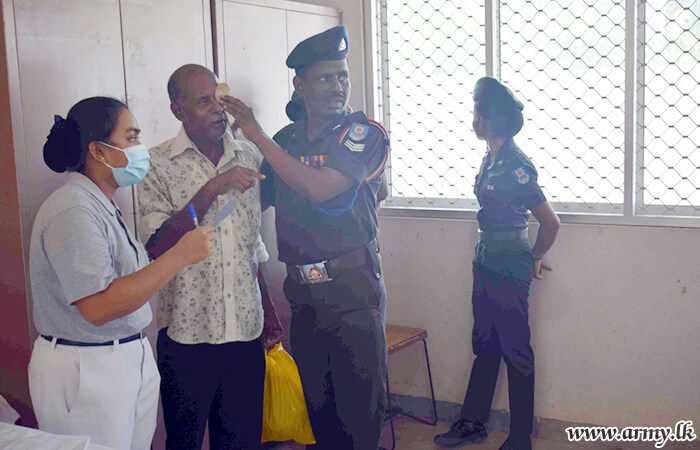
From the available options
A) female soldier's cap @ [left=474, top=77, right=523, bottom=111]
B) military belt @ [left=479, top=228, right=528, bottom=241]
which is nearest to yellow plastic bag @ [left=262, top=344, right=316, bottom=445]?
military belt @ [left=479, top=228, right=528, bottom=241]

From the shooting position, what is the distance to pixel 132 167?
5.83 ft

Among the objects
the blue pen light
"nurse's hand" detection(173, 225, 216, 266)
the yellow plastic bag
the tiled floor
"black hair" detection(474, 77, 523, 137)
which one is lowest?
the tiled floor

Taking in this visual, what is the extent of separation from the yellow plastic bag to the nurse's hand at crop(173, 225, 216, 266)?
3.64 ft

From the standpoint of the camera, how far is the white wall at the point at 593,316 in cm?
292

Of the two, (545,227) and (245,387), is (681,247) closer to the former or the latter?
(545,227)

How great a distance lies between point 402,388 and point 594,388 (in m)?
1.01

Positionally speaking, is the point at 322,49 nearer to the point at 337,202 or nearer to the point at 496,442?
the point at 337,202

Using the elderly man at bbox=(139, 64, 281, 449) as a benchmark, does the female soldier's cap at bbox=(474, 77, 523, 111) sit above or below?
above

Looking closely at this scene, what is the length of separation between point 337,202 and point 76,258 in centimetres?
78

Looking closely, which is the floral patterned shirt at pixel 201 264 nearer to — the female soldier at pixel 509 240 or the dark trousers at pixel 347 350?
the dark trousers at pixel 347 350

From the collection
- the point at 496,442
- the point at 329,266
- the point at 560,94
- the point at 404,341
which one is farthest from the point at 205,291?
the point at 560,94

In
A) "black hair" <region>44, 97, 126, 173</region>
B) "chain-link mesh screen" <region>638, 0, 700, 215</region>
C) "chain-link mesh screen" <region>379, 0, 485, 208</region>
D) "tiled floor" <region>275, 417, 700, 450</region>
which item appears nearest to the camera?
"black hair" <region>44, 97, 126, 173</region>

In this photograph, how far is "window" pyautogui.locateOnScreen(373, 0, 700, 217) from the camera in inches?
115

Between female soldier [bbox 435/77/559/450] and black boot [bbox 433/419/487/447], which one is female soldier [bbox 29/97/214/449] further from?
black boot [bbox 433/419/487/447]
